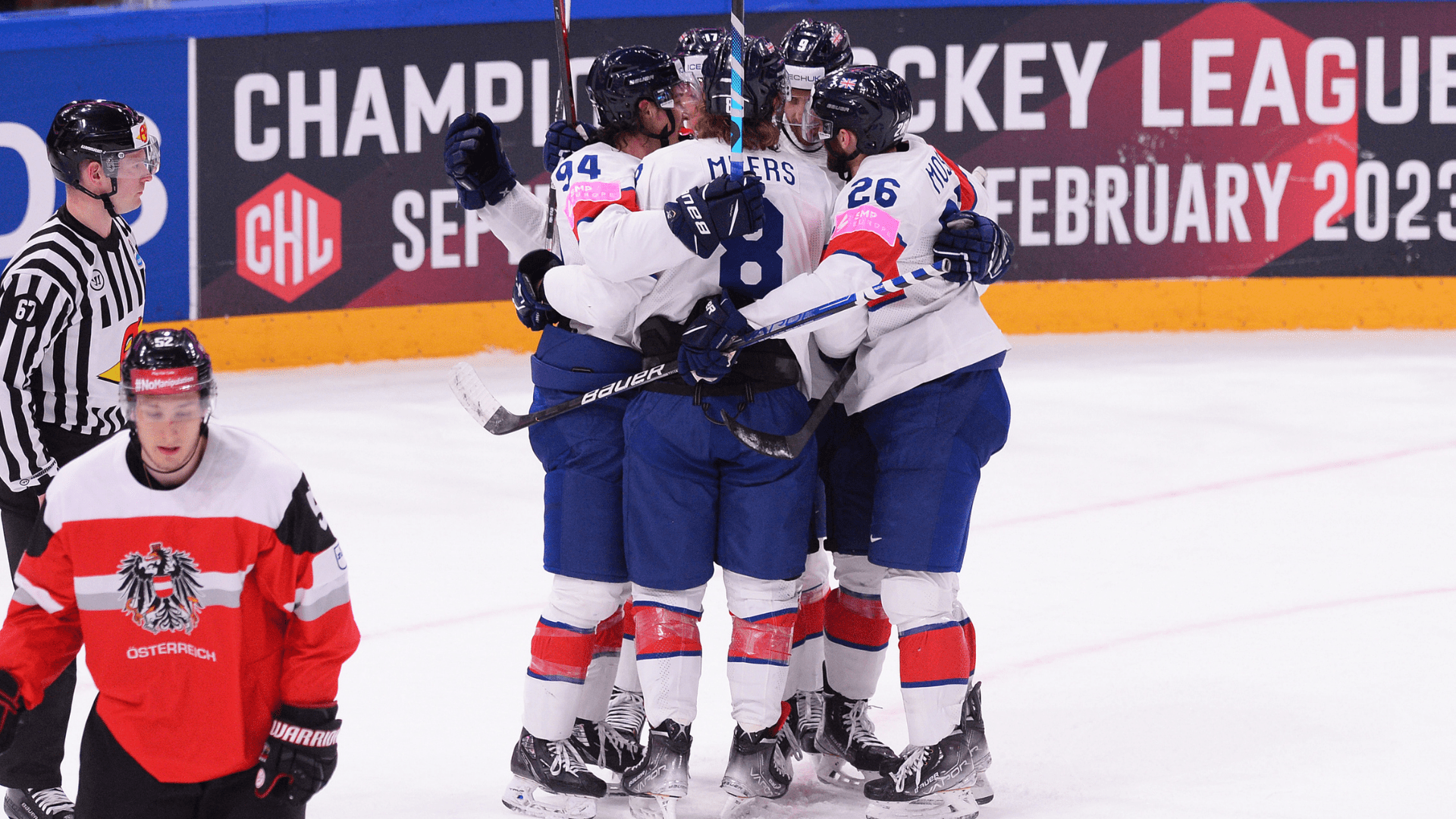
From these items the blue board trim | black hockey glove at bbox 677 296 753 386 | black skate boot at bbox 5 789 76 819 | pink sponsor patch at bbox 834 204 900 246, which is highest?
the blue board trim

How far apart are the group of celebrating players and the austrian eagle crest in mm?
1094

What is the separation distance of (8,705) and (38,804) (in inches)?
37.7

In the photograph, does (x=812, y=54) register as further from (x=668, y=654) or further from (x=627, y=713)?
(x=627, y=713)

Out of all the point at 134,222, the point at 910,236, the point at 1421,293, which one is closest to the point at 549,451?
the point at 910,236

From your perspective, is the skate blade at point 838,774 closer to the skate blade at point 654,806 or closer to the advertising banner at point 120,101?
the skate blade at point 654,806

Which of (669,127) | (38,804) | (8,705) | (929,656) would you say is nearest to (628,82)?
(669,127)

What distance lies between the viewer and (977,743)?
134 inches

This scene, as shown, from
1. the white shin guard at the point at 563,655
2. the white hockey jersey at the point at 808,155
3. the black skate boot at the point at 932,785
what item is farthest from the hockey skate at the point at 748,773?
the white hockey jersey at the point at 808,155

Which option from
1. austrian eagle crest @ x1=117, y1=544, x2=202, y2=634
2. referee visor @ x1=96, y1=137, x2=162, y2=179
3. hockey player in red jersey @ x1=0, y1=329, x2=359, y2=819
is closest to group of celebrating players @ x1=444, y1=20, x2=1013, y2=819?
referee visor @ x1=96, y1=137, x2=162, y2=179

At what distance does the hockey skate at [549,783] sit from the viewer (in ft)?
11.1

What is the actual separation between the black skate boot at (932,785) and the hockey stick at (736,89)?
1140 mm

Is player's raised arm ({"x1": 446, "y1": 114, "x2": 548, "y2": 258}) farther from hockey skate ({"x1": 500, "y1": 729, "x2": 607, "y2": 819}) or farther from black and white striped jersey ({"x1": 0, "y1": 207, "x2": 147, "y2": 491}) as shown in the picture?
hockey skate ({"x1": 500, "y1": 729, "x2": 607, "y2": 819})

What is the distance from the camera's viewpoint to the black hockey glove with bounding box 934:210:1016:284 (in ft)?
10.6

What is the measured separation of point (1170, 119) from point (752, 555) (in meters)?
5.52
